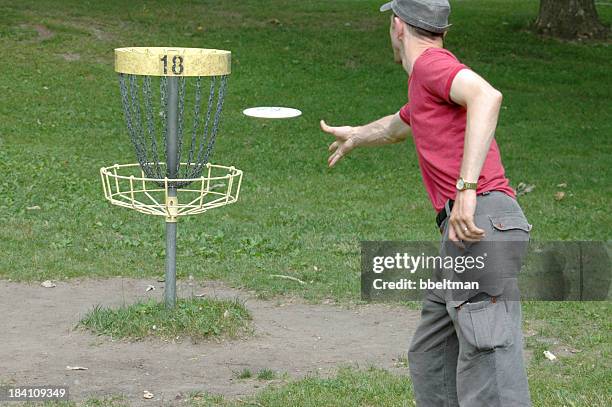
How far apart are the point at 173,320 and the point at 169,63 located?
4.78 feet

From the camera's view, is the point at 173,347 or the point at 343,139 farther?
the point at 173,347

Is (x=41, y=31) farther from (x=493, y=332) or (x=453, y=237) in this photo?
(x=493, y=332)

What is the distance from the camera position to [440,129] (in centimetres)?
383

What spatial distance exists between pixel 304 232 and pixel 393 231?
680 mm

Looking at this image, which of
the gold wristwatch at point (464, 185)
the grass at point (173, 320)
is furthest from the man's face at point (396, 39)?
the grass at point (173, 320)

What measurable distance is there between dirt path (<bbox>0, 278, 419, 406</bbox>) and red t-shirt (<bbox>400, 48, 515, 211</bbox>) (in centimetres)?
187

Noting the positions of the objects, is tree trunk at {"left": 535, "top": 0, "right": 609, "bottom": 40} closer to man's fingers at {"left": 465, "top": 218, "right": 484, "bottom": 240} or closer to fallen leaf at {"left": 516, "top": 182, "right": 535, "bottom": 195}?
fallen leaf at {"left": 516, "top": 182, "right": 535, "bottom": 195}

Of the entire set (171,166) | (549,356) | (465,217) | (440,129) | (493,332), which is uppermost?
(440,129)

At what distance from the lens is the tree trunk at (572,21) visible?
17.9 metres

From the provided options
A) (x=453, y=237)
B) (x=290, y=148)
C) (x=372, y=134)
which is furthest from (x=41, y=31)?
(x=453, y=237)

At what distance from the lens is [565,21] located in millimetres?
18047

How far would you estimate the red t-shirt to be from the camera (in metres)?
3.79

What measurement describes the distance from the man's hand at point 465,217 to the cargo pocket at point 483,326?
25cm

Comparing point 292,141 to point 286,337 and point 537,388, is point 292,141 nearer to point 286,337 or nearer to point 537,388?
point 286,337
